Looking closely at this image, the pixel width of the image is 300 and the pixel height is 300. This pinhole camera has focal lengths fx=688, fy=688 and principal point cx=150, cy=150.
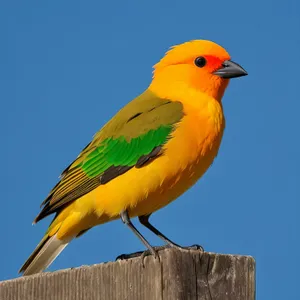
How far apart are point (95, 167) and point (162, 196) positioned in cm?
68

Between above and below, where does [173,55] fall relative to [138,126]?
above

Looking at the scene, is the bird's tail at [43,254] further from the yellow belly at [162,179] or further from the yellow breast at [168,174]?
the yellow breast at [168,174]

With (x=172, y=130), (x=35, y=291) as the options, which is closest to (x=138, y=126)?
(x=172, y=130)

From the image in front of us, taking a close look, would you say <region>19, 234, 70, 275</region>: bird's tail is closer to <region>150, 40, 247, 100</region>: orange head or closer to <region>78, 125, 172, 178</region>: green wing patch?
<region>78, 125, 172, 178</region>: green wing patch

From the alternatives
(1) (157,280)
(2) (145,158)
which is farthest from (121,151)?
(1) (157,280)

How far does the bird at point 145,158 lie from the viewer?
5.44 meters

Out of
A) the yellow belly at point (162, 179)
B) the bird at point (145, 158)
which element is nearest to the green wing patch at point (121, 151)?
the bird at point (145, 158)

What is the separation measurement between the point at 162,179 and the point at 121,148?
0.59 metres

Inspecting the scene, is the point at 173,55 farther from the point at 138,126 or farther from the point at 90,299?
the point at 90,299

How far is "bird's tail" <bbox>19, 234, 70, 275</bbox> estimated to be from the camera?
18.2 feet

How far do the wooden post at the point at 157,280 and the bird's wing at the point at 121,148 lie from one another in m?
1.91

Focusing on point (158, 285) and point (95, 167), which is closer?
point (158, 285)

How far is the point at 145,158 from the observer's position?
5.52 meters

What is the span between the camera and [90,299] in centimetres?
361
